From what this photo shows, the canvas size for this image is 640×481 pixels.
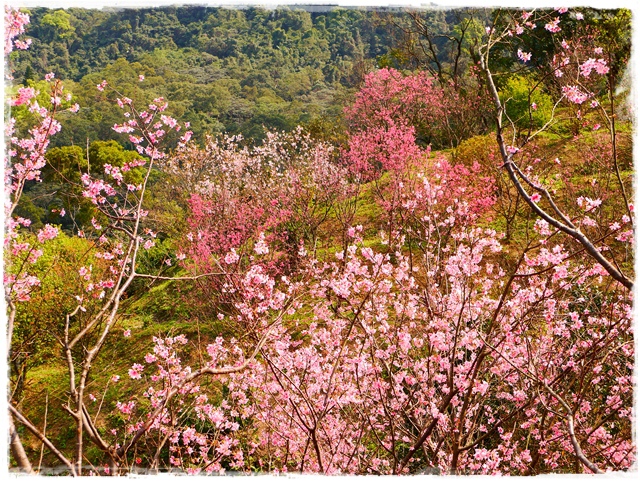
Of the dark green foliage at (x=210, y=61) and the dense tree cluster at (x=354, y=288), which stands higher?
the dark green foliage at (x=210, y=61)

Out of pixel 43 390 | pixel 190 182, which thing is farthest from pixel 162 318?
pixel 190 182

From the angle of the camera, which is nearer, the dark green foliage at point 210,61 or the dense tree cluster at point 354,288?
the dense tree cluster at point 354,288

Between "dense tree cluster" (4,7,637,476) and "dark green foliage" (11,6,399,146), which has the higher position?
"dark green foliage" (11,6,399,146)

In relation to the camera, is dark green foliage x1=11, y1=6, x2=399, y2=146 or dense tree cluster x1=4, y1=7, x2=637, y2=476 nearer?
dense tree cluster x1=4, y1=7, x2=637, y2=476

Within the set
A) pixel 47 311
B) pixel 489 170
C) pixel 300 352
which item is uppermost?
pixel 489 170

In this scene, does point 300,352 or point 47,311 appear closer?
point 300,352

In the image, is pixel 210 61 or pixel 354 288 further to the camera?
pixel 210 61

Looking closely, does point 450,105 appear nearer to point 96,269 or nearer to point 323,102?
point 96,269

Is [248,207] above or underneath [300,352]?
above

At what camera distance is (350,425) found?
144 inches

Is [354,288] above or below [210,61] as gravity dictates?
below

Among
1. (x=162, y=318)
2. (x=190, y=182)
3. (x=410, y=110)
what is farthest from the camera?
(x=410, y=110)

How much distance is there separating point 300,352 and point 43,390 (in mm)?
4847

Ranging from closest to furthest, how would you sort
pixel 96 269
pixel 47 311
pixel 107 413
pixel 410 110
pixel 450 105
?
1. pixel 107 413
2. pixel 47 311
3. pixel 96 269
4. pixel 450 105
5. pixel 410 110
